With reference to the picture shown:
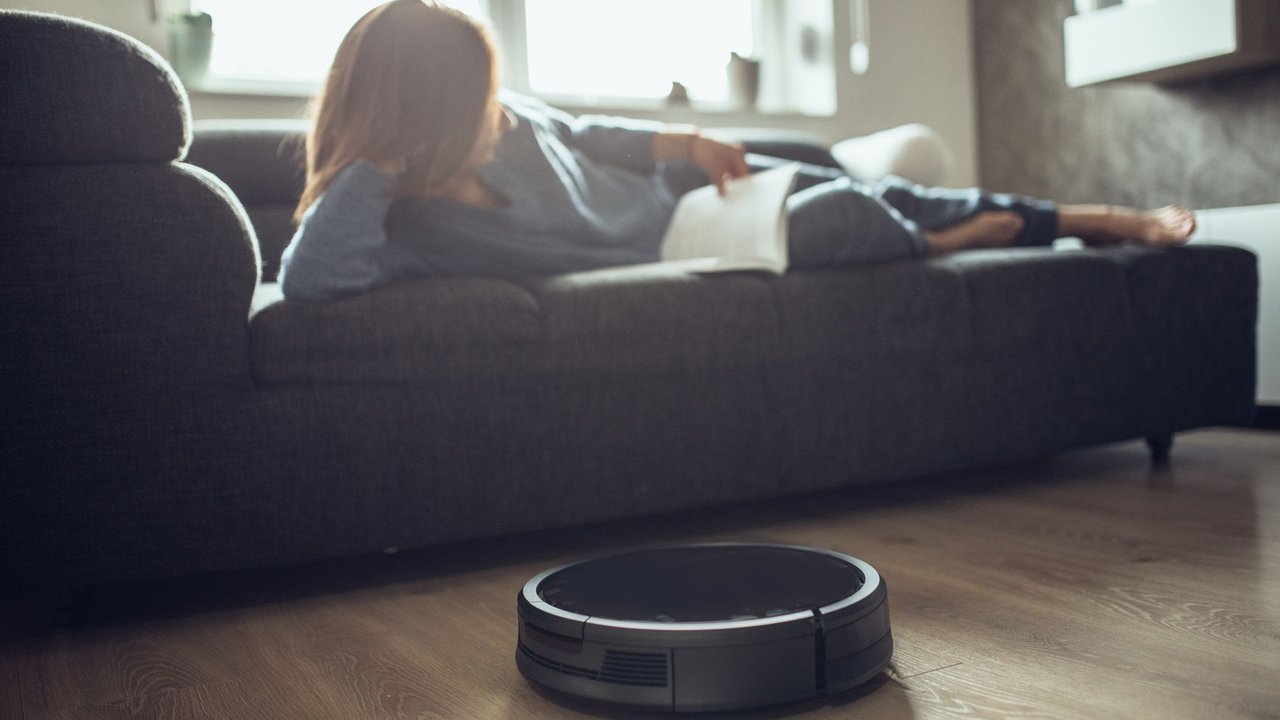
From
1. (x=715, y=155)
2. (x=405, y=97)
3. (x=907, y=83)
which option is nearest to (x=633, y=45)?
(x=907, y=83)

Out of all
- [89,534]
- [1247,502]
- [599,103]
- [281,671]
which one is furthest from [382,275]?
[599,103]

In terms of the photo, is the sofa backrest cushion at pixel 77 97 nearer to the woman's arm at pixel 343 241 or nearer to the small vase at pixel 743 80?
the woman's arm at pixel 343 241

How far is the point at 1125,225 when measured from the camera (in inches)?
78.4

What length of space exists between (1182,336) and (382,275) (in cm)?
137

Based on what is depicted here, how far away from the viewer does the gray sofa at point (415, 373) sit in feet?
3.96

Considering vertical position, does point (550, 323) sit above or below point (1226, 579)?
above

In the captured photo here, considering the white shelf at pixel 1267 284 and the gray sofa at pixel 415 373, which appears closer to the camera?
the gray sofa at pixel 415 373

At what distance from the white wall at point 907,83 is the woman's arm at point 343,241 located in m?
1.77

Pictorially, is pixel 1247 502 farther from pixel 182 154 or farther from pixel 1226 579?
pixel 182 154

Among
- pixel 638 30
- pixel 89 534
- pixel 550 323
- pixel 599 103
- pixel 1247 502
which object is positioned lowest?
pixel 1247 502

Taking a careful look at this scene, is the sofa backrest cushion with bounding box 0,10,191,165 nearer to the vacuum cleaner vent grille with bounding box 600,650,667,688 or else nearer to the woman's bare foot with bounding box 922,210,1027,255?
the vacuum cleaner vent grille with bounding box 600,650,667,688

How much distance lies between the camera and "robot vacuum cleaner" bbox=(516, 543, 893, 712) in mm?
836

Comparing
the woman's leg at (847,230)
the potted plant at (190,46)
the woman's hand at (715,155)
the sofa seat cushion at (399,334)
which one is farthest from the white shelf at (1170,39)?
the potted plant at (190,46)

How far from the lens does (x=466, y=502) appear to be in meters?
1.41
